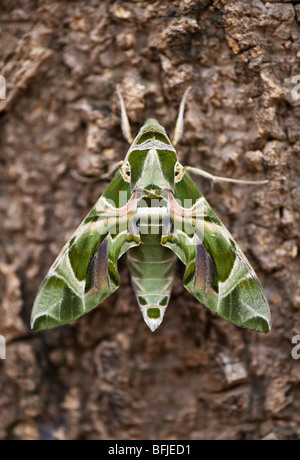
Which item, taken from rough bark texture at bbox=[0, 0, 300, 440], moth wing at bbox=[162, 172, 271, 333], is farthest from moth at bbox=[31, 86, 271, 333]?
rough bark texture at bbox=[0, 0, 300, 440]

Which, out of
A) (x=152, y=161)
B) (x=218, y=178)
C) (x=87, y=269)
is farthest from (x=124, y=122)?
(x=87, y=269)

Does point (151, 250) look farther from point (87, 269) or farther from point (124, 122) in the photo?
point (124, 122)

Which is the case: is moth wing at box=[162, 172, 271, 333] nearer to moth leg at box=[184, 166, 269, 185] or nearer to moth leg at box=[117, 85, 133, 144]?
moth leg at box=[184, 166, 269, 185]

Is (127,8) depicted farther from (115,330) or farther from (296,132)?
(115,330)

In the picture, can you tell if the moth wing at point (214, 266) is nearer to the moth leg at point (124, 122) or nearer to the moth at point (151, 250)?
the moth at point (151, 250)

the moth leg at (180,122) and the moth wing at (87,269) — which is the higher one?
the moth leg at (180,122)

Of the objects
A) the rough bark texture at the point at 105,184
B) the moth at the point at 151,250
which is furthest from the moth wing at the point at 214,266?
the rough bark texture at the point at 105,184

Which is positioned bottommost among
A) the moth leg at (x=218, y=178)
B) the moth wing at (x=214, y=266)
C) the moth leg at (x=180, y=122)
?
the moth wing at (x=214, y=266)
